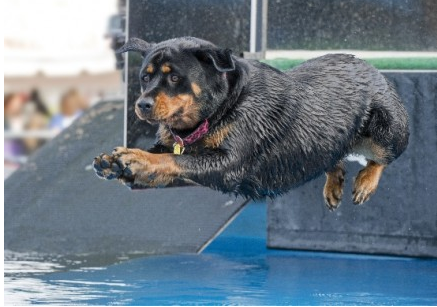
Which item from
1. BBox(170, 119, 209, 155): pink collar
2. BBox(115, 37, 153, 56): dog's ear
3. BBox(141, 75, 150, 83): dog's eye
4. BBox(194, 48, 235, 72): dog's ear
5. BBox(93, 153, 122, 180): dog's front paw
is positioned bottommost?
BBox(93, 153, 122, 180): dog's front paw

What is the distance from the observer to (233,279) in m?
9.63

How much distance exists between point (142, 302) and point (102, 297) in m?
0.41

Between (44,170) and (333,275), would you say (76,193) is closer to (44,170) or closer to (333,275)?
(44,170)

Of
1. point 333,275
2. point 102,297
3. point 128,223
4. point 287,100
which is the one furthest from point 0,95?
point 128,223

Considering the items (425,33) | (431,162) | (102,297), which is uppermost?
(425,33)

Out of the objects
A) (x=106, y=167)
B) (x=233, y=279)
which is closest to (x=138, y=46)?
(x=106, y=167)

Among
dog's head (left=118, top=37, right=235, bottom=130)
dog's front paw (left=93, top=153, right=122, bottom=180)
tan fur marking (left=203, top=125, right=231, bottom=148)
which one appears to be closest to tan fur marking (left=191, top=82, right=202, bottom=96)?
dog's head (left=118, top=37, right=235, bottom=130)

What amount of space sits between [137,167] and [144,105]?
0.29m

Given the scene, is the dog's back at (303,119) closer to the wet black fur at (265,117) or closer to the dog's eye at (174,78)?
the wet black fur at (265,117)

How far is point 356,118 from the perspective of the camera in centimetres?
679

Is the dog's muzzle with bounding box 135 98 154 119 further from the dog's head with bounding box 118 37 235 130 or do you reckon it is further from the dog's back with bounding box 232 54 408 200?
the dog's back with bounding box 232 54 408 200

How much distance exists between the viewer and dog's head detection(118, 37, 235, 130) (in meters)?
6.04

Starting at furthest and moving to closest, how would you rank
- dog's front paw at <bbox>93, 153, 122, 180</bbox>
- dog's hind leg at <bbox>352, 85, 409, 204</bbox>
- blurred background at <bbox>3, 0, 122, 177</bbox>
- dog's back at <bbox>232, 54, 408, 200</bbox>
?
blurred background at <bbox>3, 0, 122, 177</bbox>
dog's hind leg at <bbox>352, 85, 409, 204</bbox>
dog's back at <bbox>232, 54, 408, 200</bbox>
dog's front paw at <bbox>93, 153, 122, 180</bbox>

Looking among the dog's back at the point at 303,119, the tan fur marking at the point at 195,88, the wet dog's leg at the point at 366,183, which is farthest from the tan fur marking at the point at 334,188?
the tan fur marking at the point at 195,88
